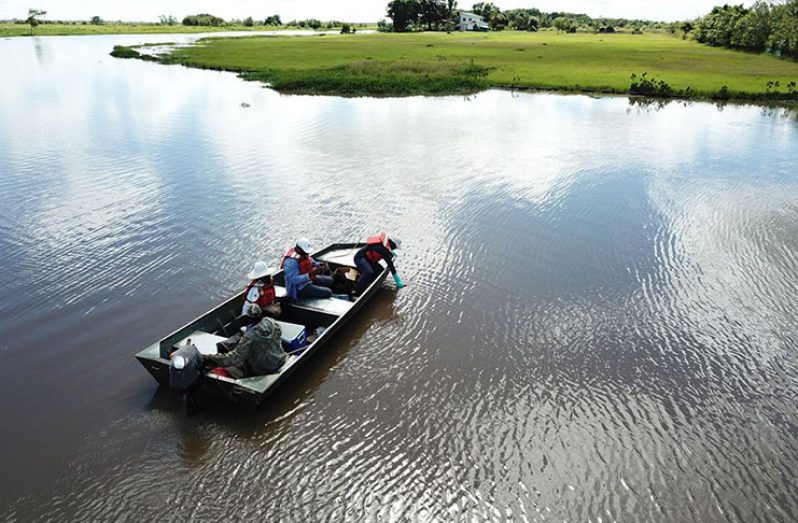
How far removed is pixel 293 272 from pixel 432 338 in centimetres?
345

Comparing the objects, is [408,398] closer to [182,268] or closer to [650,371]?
[650,371]

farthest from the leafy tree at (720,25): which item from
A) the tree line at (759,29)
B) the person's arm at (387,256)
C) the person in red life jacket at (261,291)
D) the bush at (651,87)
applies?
the person in red life jacket at (261,291)

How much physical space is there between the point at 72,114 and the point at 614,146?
33069 millimetres

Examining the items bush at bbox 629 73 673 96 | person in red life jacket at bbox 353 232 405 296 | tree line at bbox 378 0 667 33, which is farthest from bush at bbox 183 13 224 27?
person in red life jacket at bbox 353 232 405 296

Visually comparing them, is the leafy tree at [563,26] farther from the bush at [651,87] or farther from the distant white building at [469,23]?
the bush at [651,87]

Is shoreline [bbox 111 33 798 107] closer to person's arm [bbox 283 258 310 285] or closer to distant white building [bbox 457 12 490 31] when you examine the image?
person's arm [bbox 283 258 310 285]

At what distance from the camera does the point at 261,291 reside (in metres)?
11.0

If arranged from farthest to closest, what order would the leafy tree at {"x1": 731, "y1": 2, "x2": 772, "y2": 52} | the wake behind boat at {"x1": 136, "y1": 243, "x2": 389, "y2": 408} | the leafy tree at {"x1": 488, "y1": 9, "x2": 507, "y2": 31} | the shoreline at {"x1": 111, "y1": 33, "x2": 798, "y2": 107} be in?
the leafy tree at {"x1": 488, "y1": 9, "x2": 507, "y2": 31} → the leafy tree at {"x1": 731, "y1": 2, "x2": 772, "y2": 52} → the shoreline at {"x1": 111, "y1": 33, "x2": 798, "y2": 107} → the wake behind boat at {"x1": 136, "y1": 243, "x2": 389, "y2": 408}

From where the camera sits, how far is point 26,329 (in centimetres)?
1138

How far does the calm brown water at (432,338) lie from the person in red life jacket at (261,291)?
1.74 m

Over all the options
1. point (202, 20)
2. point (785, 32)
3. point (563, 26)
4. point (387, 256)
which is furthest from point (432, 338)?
point (202, 20)

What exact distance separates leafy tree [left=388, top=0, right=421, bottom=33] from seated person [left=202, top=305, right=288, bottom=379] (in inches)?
5278

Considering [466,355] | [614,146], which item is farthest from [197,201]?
[614,146]

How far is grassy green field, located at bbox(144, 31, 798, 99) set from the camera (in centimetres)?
4625
